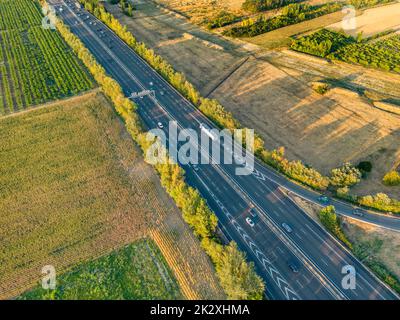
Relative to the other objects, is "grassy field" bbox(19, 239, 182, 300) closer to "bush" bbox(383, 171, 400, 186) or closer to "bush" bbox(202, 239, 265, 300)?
"bush" bbox(202, 239, 265, 300)

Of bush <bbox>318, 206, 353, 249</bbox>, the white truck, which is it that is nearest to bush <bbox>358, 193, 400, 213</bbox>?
bush <bbox>318, 206, 353, 249</bbox>

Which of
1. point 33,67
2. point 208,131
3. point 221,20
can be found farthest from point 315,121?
point 33,67

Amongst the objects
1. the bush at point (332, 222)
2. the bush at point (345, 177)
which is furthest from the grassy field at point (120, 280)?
the bush at point (345, 177)

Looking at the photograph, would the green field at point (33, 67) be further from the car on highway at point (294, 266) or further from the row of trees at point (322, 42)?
the car on highway at point (294, 266)

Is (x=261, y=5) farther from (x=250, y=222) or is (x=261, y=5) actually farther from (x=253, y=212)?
(x=250, y=222)
